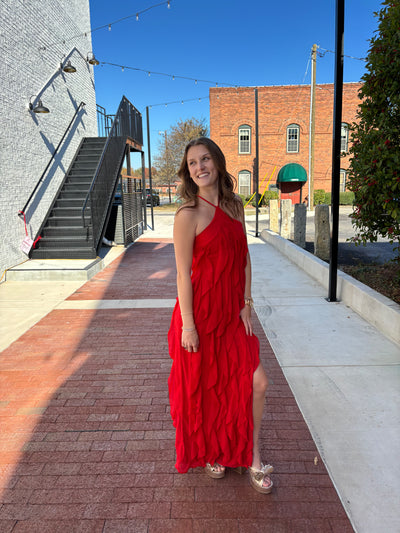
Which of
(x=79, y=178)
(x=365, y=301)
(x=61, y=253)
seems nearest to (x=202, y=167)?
(x=365, y=301)

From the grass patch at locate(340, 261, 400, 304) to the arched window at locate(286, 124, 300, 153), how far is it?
931 inches

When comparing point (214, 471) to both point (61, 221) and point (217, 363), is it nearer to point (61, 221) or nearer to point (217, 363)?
point (217, 363)

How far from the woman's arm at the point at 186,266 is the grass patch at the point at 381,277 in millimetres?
3422

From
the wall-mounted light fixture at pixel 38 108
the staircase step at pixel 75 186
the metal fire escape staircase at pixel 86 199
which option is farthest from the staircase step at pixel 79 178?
the wall-mounted light fixture at pixel 38 108

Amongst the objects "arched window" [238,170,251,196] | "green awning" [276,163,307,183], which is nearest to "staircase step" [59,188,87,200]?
"green awning" [276,163,307,183]

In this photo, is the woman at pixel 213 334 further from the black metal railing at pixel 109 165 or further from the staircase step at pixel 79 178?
the staircase step at pixel 79 178

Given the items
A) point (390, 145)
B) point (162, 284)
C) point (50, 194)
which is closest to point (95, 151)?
point (50, 194)

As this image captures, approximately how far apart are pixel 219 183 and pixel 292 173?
25.2m

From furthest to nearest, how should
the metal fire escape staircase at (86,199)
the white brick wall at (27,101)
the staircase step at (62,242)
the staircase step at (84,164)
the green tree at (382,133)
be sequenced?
the staircase step at (84,164) < the staircase step at (62,242) < the metal fire escape staircase at (86,199) < the white brick wall at (27,101) < the green tree at (382,133)

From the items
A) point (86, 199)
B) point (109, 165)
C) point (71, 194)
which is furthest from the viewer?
point (109, 165)

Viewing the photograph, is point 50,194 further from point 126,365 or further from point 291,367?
point 291,367

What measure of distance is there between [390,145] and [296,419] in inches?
121

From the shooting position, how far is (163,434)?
8.46 feet

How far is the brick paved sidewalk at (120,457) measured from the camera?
1.92 metres
